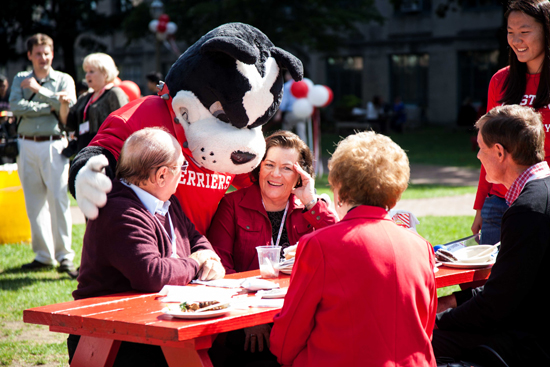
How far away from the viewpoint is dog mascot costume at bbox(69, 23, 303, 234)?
3.17 metres

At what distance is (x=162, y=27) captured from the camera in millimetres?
19078

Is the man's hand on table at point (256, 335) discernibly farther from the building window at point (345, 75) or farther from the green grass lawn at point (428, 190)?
the building window at point (345, 75)

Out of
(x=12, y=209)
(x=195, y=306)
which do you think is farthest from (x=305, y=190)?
(x=12, y=209)

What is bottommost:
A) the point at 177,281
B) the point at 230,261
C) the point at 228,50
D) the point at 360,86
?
the point at 360,86

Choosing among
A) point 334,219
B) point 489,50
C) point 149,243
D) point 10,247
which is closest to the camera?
point 149,243

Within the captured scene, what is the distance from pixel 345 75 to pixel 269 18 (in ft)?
34.0

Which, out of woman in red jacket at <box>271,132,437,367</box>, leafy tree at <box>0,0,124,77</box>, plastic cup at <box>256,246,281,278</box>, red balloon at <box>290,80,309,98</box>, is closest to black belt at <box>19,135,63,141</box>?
plastic cup at <box>256,246,281,278</box>

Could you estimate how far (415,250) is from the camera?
216cm

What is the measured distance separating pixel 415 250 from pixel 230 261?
154 cm

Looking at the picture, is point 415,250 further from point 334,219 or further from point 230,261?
point 230,261

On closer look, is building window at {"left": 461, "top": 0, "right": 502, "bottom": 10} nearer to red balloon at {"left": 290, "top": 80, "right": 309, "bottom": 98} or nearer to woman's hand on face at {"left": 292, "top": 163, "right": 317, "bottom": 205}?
red balloon at {"left": 290, "top": 80, "right": 309, "bottom": 98}

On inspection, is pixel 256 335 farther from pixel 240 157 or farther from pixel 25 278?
pixel 25 278

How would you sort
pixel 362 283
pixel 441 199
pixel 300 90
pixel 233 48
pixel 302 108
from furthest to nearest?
pixel 300 90, pixel 302 108, pixel 441 199, pixel 233 48, pixel 362 283

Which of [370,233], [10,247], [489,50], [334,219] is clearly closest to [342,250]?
[370,233]
